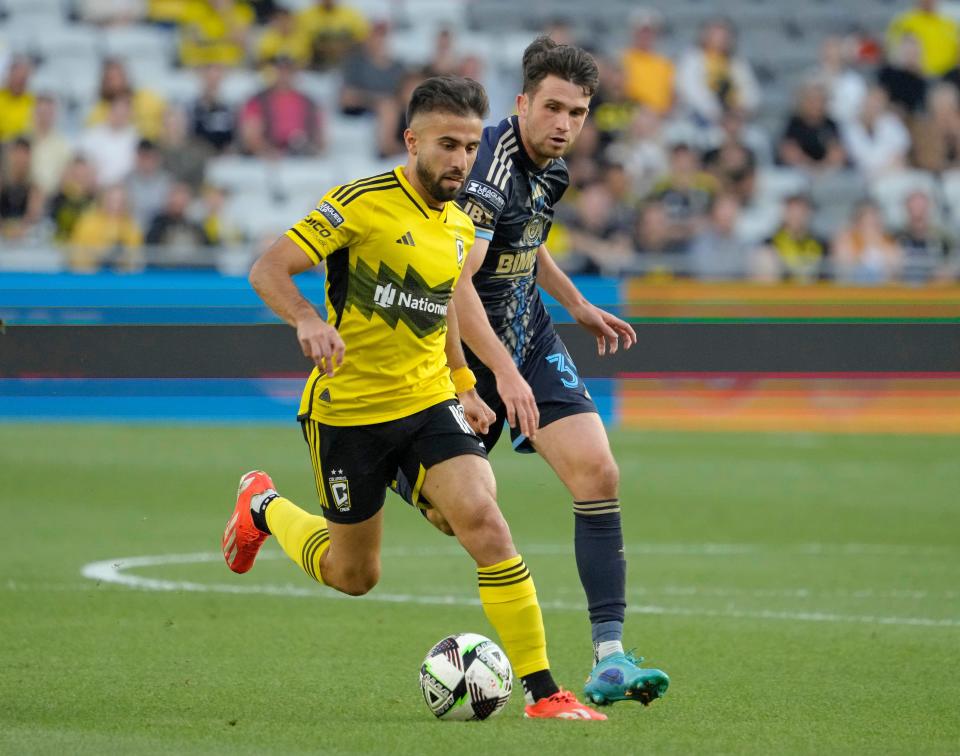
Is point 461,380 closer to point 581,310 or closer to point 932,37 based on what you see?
point 581,310

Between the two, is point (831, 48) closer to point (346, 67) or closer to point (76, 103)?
point (346, 67)

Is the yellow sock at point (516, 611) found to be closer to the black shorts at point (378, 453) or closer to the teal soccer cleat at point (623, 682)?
the teal soccer cleat at point (623, 682)

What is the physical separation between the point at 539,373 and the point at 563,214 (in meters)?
11.3

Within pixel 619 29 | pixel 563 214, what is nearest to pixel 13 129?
pixel 563 214

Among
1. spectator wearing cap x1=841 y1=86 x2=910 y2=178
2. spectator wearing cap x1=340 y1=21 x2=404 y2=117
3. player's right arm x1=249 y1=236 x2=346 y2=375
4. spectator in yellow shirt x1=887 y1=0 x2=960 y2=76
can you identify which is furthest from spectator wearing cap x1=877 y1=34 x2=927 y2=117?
player's right arm x1=249 y1=236 x2=346 y2=375

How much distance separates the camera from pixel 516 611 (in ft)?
19.5

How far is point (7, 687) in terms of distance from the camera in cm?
639

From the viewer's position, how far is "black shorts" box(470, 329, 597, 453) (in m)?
6.85

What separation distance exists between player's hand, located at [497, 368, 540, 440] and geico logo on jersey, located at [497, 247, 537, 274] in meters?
0.90

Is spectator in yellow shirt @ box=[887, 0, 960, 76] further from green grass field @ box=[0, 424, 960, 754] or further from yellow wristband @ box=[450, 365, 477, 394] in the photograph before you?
yellow wristband @ box=[450, 365, 477, 394]

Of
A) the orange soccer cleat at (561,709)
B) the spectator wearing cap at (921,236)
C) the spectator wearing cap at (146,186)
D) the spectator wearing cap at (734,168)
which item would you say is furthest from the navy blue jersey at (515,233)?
the spectator wearing cap at (734,168)

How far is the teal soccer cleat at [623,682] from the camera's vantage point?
6027 mm

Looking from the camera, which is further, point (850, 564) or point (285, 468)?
point (285, 468)

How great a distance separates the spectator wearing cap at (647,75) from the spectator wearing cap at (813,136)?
1.51 meters
